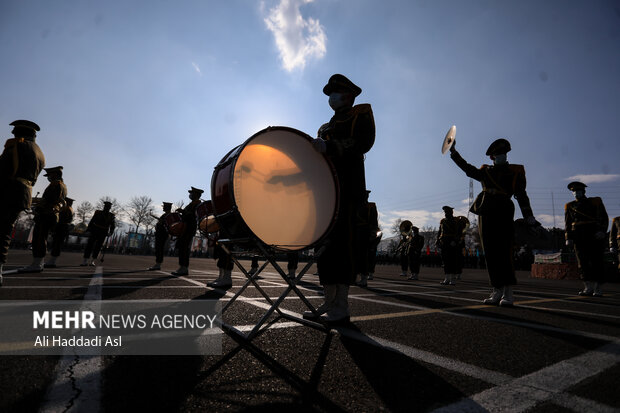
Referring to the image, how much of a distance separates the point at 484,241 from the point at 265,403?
471 cm

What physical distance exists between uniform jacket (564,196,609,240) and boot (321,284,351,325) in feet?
26.0

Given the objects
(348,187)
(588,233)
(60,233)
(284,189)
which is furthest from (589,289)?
(60,233)

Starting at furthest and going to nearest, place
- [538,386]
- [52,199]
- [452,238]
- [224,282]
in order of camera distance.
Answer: [452,238] → [52,199] → [224,282] → [538,386]

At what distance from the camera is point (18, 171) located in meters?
4.80

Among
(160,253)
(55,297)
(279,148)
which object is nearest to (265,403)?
Result: (279,148)

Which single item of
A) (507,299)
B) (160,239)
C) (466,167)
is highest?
(466,167)

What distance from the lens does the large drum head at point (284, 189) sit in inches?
80.7

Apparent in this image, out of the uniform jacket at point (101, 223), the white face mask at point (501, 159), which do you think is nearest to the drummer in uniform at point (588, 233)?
the white face mask at point (501, 159)

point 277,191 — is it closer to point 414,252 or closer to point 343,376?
point 343,376

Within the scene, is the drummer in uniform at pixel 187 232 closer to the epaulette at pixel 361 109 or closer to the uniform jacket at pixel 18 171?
the uniform jacket at pixel 18 171

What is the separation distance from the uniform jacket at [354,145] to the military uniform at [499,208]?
2.22 meters

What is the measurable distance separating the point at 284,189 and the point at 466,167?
12.1 feet

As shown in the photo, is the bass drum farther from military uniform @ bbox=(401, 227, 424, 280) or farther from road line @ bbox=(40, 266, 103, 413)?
military uniform @ bbox=(401, 227, 424, 280)

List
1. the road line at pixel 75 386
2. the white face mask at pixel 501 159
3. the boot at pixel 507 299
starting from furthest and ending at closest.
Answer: the white face mask at pixel 501 159
the boot at pixel 507 299
the road line at pixel 75 386
